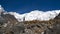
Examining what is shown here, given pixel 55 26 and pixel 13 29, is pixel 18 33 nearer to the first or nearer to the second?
pixel 13 29

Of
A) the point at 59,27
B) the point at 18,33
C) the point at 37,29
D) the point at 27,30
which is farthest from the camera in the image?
the point at 37,29

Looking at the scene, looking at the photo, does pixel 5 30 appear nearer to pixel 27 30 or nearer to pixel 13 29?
pixel 13 29

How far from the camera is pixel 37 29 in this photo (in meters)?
21.6

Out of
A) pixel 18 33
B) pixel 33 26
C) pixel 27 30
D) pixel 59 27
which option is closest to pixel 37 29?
pixel 33 26

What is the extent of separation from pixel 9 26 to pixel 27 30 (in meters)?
2.13

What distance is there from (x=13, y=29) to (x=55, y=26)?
4441 mm

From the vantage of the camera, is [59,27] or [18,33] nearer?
[59,27]

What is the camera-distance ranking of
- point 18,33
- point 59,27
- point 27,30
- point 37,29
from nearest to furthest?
point 59,27 < point 18,33 < point 27,30 < point 37,29

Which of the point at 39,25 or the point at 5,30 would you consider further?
the point at 39,25

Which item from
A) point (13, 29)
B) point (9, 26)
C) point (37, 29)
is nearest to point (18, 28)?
point (13, 29)

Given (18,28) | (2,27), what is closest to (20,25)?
(18,28)

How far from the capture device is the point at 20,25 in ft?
64.5

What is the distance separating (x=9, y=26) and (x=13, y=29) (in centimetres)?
145

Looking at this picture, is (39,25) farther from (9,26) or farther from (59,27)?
(59,27)
